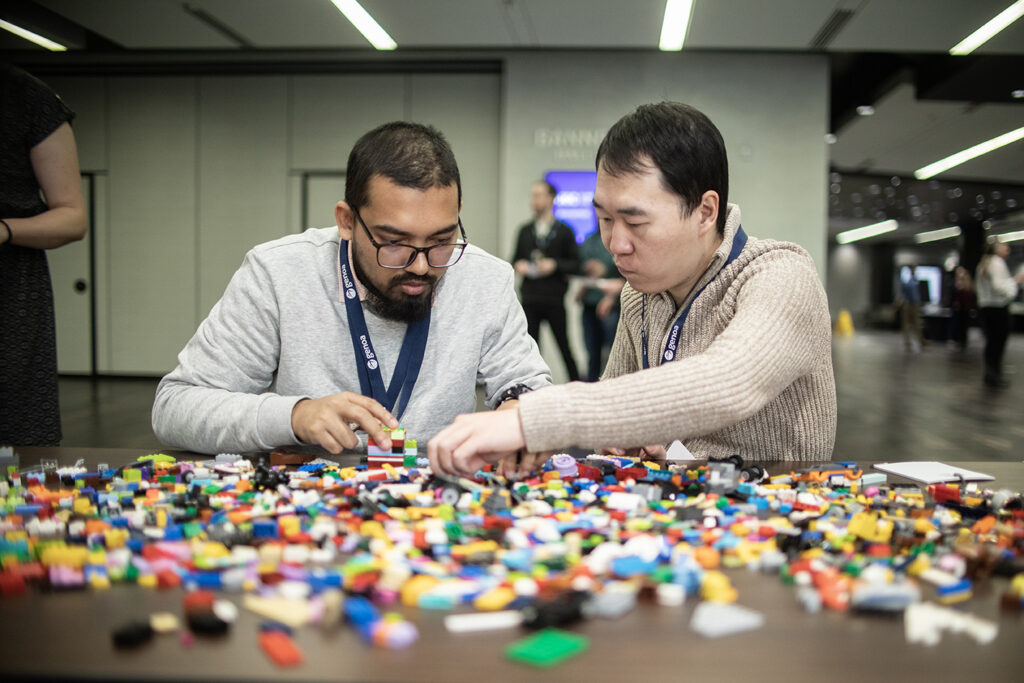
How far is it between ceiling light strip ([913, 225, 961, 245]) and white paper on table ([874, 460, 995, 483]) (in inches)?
1028

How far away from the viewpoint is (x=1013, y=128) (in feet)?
35.2

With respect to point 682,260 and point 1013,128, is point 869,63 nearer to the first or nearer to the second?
point 1013,128

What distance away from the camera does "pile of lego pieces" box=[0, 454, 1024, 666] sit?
2.47ft

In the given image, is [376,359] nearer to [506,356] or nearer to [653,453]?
[506,356]

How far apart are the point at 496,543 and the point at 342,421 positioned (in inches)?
24.8

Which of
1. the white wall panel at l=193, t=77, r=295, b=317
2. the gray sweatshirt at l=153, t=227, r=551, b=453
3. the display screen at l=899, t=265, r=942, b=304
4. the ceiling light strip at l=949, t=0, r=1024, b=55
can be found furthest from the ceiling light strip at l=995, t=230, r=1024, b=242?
the gray sweatshirt at l=153, t=227, r=551, b=453

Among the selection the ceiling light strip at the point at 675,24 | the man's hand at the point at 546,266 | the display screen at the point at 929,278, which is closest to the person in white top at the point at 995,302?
the ceiling light strip at the point at 675,24

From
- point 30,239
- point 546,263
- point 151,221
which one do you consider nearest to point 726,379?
point 30,239

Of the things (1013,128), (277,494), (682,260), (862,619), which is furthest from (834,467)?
(1013,128)

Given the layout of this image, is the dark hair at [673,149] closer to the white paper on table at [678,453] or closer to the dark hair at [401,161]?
the dark hair at [401,161]

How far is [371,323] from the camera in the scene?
192cm

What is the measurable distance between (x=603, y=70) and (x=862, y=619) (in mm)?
7819

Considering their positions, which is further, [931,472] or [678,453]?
[678,453]

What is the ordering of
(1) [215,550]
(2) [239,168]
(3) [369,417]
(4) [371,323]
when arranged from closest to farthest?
(1) [215,550]
(3) [369,417]
(4) [371,323]
(2) [239,168]
